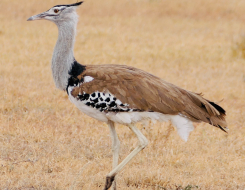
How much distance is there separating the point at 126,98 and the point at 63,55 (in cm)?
62

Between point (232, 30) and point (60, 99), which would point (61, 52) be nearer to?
point (60, 99)

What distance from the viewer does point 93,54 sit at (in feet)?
28.4

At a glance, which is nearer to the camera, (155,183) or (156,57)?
(155,183)

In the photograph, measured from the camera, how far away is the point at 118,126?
5066 millimetres

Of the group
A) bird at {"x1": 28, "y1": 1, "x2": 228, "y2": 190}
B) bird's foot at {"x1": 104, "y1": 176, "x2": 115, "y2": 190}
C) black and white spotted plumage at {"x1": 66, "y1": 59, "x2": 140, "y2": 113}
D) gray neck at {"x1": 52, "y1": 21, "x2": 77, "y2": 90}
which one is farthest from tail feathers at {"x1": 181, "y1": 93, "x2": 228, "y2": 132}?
gray neck at {"x1": 52, "y1": 21, "x2": 77, "y2": 90}

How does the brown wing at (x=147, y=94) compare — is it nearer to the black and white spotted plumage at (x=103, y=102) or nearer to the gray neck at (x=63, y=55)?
the black and white spotted plumage at (x=103, y=102)

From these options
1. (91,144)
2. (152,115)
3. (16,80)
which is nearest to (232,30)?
(16,80)

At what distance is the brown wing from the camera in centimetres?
323

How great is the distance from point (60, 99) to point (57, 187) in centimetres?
261

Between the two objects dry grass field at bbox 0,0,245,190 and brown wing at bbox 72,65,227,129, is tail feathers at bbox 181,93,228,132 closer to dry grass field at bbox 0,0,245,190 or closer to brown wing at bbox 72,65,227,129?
brown wing at bbox 72,65,227,129

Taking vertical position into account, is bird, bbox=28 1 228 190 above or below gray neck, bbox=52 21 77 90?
below

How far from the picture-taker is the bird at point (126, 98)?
3215 mm

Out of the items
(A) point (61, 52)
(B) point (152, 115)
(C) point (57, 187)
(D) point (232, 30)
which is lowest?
(D) point (232, 30)

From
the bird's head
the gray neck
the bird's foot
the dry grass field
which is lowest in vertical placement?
the dry grass field
